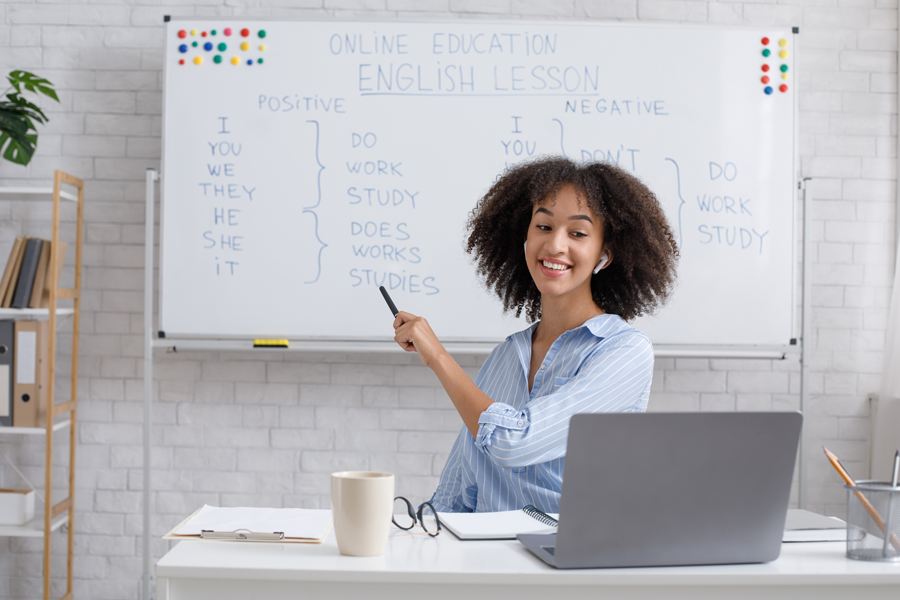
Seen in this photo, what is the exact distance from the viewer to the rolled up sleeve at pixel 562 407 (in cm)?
89

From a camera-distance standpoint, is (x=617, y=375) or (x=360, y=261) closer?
(x=617, y=375)

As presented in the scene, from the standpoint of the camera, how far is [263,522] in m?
0.81

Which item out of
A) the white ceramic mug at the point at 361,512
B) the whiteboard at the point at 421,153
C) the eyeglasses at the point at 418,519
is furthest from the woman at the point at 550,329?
the whiteboard at the point at 421,153

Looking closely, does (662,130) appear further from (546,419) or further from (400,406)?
(546,419)

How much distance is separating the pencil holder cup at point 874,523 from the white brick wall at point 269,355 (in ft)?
5.03

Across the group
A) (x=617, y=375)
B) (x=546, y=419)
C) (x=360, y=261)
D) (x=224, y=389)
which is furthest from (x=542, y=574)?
(x=224, y=389)

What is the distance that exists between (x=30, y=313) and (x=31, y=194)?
360mm

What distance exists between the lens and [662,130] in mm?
2023

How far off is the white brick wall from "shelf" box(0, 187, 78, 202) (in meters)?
0.13

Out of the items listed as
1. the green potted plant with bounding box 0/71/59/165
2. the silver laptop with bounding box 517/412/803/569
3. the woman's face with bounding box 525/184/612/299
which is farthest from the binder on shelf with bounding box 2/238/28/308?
the silver laptop with bounding box 517/412/803/569

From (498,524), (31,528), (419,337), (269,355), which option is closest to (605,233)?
(419,337)

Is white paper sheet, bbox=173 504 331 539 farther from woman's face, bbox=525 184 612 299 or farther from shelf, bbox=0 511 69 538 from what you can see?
shelf, bbox=0 511 69 538

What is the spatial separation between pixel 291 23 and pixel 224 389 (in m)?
1.18

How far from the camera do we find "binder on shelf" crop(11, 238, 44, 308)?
6.51 ft
